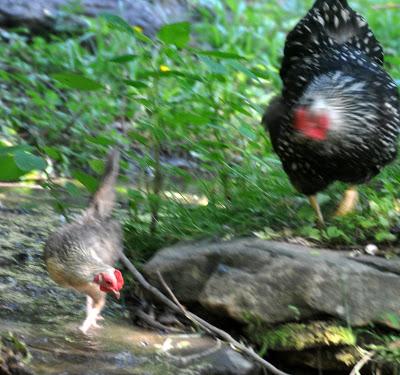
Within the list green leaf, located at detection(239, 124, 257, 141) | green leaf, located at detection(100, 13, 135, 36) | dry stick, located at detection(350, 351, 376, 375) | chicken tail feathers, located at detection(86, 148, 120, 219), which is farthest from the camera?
green leaf, located at detection(239, 124, 257, 141)

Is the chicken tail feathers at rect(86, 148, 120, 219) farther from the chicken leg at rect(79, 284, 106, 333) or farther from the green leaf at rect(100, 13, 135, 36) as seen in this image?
the green leaf at rect(100, 13, 135, 36)

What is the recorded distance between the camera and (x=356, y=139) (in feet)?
13.1

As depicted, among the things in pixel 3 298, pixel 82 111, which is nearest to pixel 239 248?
pixel 3 298

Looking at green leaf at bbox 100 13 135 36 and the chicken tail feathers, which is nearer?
green leaf at bbox 100 13 135 36

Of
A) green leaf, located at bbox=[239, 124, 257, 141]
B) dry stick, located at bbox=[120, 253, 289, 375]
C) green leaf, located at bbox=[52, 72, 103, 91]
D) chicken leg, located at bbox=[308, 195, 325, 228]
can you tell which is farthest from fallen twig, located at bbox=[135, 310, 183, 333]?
green leaf, located at bbox=[239, 124, 257, 141]

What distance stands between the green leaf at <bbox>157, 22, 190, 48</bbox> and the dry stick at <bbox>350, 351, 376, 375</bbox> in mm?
1633

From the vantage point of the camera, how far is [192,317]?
3525 mm

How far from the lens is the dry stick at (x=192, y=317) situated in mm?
3256

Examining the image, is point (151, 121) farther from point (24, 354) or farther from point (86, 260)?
point (24, 354)

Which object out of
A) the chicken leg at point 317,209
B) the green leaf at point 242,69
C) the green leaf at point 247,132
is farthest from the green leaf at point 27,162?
the chicken leg at point 317,209

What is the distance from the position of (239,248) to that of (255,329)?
412 millimetres

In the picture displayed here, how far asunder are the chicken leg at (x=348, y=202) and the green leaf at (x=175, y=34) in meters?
1.17

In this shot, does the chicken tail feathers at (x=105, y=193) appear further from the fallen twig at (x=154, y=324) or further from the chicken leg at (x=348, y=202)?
the chicken leg at (x=348, y=202)

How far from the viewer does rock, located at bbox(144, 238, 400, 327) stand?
3359 millimetres
